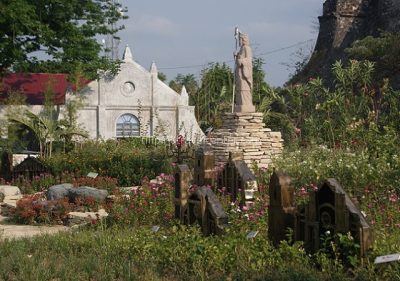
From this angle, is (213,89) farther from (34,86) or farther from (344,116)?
(344,116)

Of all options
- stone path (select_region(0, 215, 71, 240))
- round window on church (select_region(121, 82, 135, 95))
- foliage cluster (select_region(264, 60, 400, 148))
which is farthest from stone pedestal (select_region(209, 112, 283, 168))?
round window on church (select_region(121, 82, 135, 95))

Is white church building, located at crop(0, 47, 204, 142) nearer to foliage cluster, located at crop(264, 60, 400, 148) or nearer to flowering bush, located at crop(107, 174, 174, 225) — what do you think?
foliage cluster, located at crop(264, 60, 400, 148)

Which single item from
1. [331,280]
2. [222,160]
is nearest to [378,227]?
[331,280]

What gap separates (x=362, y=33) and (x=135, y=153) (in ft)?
66.9

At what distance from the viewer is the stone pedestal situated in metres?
15.8

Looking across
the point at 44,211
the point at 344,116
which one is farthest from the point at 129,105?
the point at 44,211

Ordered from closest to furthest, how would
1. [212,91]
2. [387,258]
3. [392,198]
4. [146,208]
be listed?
1. [387,258]
2. [392,198]
3. [146,208]
4. [212,91]

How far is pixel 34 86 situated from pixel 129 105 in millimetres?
5983

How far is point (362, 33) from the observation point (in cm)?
3519

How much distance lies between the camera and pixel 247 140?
1592cm

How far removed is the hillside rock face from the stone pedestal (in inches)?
723

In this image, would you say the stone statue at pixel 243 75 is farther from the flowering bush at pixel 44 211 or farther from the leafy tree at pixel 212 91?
the leafy tree at pixel 212 91

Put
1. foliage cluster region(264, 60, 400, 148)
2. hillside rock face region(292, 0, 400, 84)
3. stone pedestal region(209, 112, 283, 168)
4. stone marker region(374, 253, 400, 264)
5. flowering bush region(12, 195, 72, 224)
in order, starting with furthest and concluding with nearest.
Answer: hillside rock face region(292, 0, 400, 84), stone pedestal region(209, 112, 283, 168), foliage cluster region(264, 60, 400, 148), flowering bush region(12, 195, 72, 224), stone marker region(374, 253, 400, 264)

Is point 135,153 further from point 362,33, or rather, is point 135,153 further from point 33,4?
point 362,33
